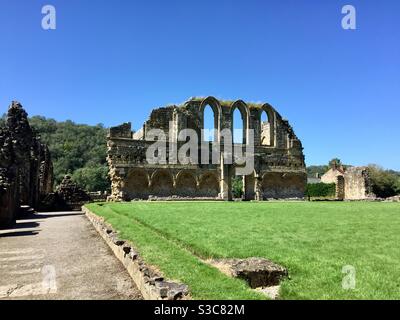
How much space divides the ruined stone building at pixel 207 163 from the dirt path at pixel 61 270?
24225mm

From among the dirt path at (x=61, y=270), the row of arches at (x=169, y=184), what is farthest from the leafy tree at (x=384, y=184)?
the dirt path at (x=61, y=270)

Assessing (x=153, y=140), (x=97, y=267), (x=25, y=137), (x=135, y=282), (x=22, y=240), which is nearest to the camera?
(x=135, y=282)

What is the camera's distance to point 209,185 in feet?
132

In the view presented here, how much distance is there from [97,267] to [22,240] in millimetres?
5130

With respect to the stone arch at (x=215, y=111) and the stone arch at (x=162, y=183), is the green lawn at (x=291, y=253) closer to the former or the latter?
the stone arch at (x=162, y=183)

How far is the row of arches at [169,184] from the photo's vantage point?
3691 centimetres

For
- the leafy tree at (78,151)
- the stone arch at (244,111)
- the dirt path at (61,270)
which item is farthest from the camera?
the leafy tree at (78,151)

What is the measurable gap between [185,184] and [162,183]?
2314 mm

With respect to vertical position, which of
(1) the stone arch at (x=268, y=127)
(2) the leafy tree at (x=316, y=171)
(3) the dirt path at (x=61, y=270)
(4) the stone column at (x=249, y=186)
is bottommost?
(3) the dirt path at (x=61, y=270)

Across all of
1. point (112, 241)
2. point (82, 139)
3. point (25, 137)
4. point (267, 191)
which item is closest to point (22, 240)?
point (112, 241)

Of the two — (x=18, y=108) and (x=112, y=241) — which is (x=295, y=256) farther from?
(x=18, y=108)

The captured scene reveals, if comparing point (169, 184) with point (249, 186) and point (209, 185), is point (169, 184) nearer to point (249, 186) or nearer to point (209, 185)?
point (209, 185)

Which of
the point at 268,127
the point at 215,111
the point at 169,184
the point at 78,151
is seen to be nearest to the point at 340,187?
the point at 268,127

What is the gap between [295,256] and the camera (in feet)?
24.2
